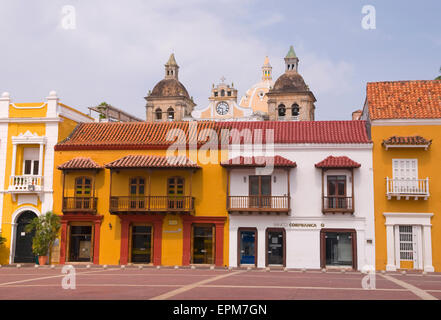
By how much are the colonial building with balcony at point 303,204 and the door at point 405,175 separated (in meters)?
1.29

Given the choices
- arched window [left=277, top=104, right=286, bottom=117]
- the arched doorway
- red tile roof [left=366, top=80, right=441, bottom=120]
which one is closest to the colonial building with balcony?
red tile roof [left=366, top=80, right=441, bottom=120]

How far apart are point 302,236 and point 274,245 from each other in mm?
1576

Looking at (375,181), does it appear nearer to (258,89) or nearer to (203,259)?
(203,259)

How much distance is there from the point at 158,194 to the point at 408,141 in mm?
13616

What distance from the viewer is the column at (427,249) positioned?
1158 inches

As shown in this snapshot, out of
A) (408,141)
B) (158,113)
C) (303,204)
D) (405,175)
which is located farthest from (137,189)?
(158,113)

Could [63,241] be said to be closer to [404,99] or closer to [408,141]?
[408,141]

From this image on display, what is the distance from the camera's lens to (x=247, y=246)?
31281 mm

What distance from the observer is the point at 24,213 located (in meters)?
33.3

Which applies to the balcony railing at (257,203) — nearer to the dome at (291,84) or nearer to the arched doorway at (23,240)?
the arched doorway at (23,240)

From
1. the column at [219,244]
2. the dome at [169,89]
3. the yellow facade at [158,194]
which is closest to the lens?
the column at [219,244]

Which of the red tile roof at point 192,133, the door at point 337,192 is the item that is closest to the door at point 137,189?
the red tile roof at point 192,133

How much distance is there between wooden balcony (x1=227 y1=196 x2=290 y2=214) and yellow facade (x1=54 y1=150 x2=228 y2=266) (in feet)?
2.48
